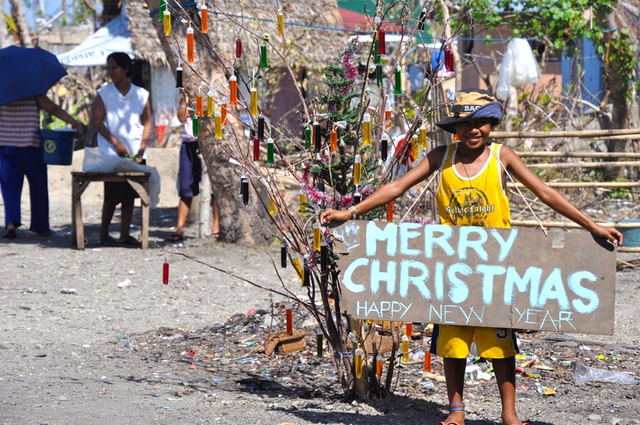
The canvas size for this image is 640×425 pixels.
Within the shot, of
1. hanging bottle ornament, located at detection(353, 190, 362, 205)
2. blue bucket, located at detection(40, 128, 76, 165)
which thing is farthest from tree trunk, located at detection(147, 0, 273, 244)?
hanging bottle ornament, located at detection(353, 190, 362, 205)

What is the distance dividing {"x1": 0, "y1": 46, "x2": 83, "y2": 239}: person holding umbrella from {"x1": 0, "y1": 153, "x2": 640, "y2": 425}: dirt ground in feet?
4.29

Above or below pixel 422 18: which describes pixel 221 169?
below

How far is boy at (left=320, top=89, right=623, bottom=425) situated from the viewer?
381cm

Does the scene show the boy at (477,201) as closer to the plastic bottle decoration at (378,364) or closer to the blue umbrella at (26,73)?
the plastic bottle decoration at (378,364)

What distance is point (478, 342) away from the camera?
3.87 m

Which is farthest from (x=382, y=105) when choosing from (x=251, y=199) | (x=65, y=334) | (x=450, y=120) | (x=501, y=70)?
(x=501, y=70)

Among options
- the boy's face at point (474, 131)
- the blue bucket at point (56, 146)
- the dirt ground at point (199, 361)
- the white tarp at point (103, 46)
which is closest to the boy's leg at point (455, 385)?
the dirt ground at point (199, 361)

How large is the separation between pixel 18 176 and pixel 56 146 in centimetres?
60

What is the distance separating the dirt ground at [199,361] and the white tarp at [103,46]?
10.1 metres

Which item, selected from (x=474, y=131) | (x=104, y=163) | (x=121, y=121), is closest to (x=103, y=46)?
(x=121, y=121)

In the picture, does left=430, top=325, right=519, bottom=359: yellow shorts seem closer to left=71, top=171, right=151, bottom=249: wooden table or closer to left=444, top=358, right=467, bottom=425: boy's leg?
left=444, top=358, right=467, bottom=425: boy's leg

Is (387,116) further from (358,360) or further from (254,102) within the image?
(358,360)

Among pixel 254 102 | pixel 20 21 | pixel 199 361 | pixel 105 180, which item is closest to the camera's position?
pixel 254 102

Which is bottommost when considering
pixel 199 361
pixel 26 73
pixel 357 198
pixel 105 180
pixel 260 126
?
pixel 199 361
